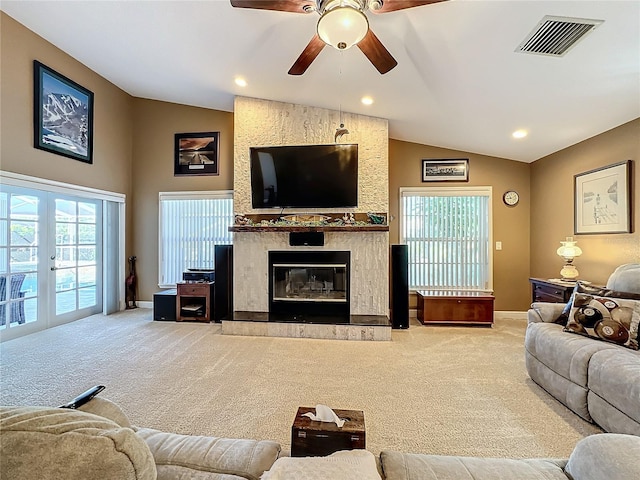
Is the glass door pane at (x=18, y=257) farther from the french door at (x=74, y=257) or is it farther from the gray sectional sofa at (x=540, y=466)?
the gray sectional sofa at (x=540, y=466)

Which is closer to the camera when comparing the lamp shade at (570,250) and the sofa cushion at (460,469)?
the sofa cushion at (460,469)

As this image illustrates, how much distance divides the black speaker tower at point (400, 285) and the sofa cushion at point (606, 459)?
3409 millimetres

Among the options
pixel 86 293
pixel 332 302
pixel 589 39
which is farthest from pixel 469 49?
pixel 86 293

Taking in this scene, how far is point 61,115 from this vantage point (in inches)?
169

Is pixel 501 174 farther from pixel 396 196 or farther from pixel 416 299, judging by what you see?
pixel 416 299

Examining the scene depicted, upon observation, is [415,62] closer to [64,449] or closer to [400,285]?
[400,285]

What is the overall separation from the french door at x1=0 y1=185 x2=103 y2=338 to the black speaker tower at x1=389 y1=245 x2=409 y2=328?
4.86 meters

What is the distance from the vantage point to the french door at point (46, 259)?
12.7 feet

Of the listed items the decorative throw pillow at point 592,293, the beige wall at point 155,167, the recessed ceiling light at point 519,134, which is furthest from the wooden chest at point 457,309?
the beige wall at point 155,167

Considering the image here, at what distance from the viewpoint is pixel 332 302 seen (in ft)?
14.9

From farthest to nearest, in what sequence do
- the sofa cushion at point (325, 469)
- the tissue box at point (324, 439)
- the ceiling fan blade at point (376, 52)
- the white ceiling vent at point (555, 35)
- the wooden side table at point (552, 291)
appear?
the wooden side table at point (552, 291)
the ceiling fan blade at point (376, 52)
the white ceiling vent at point (555, 35)
the tissue box at point (324, 439)
the sofa cushion at point (325, 469)

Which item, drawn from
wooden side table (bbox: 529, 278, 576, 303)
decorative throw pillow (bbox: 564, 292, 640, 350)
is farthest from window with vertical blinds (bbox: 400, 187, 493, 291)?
decorative throw pillow (bbox: 564, 292, 640, 350)

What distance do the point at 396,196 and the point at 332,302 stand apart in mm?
2077

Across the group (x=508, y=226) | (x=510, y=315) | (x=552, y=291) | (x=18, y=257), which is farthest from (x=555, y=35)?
(x=18, y=257)
